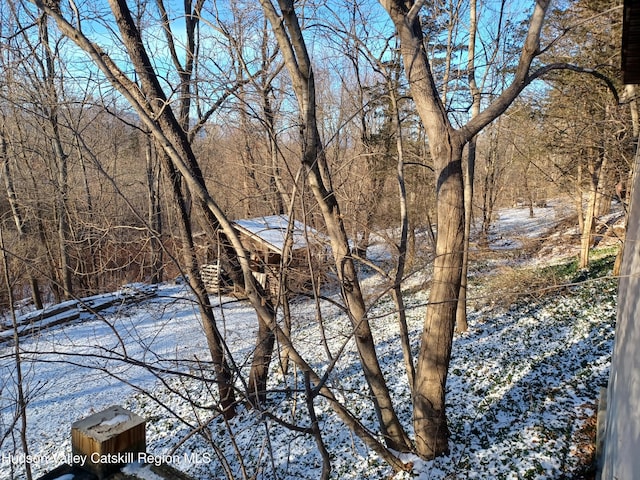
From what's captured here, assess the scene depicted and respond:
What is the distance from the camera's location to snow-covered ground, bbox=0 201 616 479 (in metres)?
4.17

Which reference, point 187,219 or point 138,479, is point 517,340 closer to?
point 187,219

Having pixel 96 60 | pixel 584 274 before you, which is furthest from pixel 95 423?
pixel 584 274

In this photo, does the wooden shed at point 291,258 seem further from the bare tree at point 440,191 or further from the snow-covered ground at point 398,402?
the bare tree at point 440,191

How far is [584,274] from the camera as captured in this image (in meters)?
10.1

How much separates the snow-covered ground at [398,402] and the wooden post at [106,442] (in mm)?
470

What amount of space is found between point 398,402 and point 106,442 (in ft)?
17.2

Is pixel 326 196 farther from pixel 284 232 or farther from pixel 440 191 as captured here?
pixel 440 191

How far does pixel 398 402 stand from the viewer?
Answer: 584 cm

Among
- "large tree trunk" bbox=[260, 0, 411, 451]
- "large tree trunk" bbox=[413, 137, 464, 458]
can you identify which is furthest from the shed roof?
"large tree trunk" bbox=[413, 137, 464, 458]

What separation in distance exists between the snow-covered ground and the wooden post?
1.54 feet

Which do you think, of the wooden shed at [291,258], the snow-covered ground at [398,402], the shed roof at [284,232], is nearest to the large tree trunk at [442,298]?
the snow-covered ground at [398,402]

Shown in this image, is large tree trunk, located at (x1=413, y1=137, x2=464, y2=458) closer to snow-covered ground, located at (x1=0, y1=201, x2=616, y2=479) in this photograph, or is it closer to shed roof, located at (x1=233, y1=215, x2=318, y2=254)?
Answer: snow-covered ground, located at (x1=0, y1=201, x2=616, y2=479)

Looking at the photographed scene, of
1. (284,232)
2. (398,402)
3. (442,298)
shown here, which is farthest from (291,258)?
(398,402)

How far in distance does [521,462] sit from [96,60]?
552 centimetres
